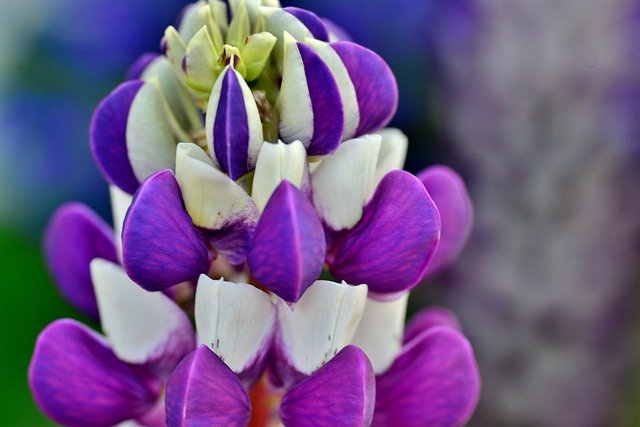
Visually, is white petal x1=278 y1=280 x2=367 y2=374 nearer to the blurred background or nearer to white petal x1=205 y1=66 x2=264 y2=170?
white petal x1=205 y1=66 x2=264 y2=170

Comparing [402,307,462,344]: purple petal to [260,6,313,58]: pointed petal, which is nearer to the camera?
[260,6,313,58]: pointed petal

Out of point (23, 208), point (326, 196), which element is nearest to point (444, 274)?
point (23, 208)

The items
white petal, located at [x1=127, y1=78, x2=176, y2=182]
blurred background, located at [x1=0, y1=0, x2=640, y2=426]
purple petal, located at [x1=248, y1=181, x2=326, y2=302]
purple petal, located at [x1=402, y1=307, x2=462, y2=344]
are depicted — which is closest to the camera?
purple petal, located at [x1=248, y1=181, x2=326, y2=302]

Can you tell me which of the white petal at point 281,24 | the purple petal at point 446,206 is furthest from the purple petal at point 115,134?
the purple petal at point 446,206

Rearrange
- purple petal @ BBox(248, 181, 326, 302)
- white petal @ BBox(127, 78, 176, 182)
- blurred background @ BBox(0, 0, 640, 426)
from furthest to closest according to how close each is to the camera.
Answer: blurred background @ BBox(0, 0, 640, 426) → white petal @ BBox(127, 78, 176, 182) → purple petal @ BBox(248, 181, 326, 302)

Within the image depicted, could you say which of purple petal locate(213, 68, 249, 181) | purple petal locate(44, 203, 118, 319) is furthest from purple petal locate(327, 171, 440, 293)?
purple petal locate(44, 203, 118, 319)

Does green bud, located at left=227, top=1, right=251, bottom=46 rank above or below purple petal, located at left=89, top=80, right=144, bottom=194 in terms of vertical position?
above

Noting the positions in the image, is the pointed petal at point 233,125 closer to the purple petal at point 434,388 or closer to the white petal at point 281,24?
the white petal at point 281,24
